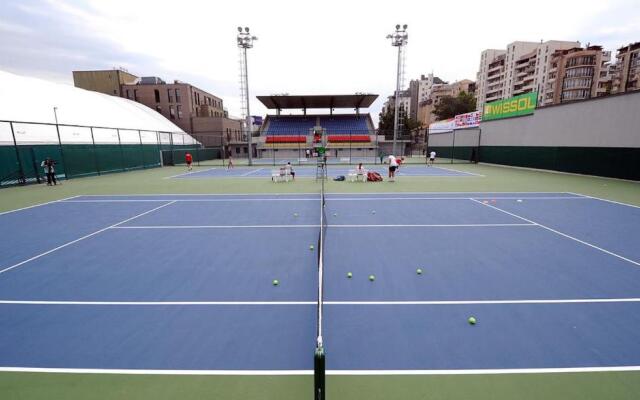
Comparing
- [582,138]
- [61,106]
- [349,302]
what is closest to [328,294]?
[349,302]

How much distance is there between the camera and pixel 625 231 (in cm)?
897

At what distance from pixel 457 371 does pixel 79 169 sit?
97.2ft

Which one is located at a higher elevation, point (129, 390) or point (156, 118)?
point (156, 118)

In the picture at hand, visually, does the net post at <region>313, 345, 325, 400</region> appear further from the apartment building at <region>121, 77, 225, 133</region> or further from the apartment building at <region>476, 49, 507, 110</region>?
the apartment building at <region>476, 49, 507, 110</region>

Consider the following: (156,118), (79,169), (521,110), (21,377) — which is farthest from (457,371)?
(156,118)

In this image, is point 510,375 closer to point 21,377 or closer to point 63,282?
point 21,377

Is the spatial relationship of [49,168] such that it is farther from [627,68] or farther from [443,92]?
[443,92]

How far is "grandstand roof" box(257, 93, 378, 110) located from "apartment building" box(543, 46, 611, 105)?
158 feet

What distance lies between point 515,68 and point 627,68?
2542 cm

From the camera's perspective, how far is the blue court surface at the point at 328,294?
3.91 m

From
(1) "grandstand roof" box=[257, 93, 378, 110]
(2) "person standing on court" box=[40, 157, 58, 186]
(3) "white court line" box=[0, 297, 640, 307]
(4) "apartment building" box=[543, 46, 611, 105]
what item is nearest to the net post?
(3) "white court line" box=[0, 297, 640, 307]

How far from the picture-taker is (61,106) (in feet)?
126

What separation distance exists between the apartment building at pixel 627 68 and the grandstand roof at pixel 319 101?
58202 mm

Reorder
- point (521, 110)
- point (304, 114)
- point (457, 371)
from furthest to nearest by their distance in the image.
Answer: point (304, 114)
point (521, 110)
point (457, 371)
